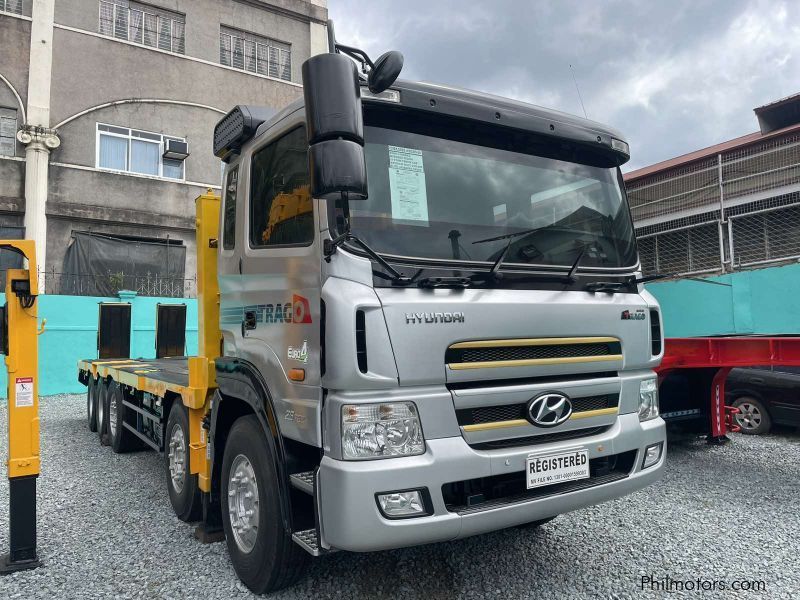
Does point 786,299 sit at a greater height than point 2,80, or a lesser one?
lesser

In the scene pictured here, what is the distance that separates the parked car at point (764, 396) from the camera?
684 cm

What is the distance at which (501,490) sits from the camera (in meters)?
2.71

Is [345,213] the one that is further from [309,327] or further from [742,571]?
[742,571]

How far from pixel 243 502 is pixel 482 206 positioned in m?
2.07

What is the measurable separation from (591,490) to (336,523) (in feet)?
4.22

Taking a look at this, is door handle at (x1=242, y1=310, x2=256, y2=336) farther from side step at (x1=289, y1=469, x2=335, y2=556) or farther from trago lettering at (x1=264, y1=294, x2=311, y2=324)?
side step at (x1=289, y1=469, x2=335, y2=556)

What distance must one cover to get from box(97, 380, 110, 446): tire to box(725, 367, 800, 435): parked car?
7793mm

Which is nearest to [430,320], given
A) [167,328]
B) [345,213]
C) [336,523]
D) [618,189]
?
[345,213]

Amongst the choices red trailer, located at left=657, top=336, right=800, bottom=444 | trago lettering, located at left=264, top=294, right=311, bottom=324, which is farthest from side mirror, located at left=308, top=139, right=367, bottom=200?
red trailer, located at left=657, top=336, right=800, bottom=444

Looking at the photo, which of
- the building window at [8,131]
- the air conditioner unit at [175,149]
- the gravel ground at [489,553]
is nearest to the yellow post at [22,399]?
the gravel ground at [489,553]

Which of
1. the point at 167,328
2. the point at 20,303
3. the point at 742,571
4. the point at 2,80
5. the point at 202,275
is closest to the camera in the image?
the point at 742,571

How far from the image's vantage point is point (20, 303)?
12.1ft

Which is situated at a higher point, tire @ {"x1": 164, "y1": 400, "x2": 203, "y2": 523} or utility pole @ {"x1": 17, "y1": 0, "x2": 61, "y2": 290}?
utility pole @ {"x1": 17, "y1": 0, "x2": 61, "y2": 290}

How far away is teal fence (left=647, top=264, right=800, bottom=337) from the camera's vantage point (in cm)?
603
